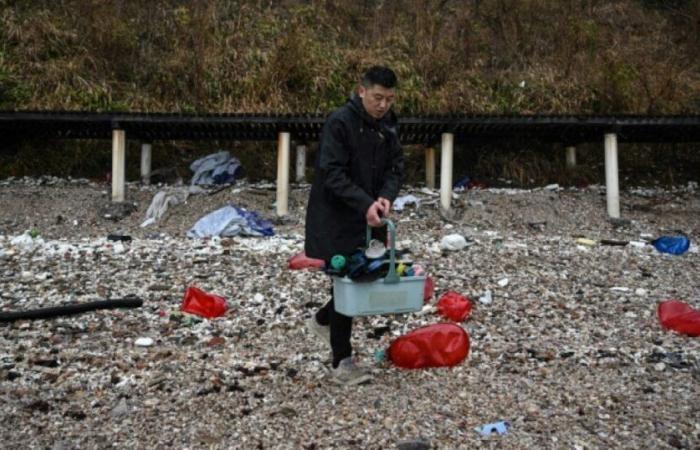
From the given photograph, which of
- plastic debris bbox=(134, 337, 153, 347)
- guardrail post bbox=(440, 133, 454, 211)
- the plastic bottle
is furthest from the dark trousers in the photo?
guardrail post bbox=(440, 133, 454, 211)

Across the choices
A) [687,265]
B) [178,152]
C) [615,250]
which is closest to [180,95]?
[178,152]

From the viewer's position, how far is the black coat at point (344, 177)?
2834 millimetres

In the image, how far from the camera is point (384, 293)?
109 inches

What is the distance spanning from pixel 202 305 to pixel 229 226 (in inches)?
94.0

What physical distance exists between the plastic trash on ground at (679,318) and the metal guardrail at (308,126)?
12.3ft

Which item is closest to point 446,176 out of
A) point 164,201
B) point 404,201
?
point 404,201

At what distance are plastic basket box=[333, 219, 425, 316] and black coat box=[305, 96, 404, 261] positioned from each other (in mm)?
171

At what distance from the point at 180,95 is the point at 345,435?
8809mm

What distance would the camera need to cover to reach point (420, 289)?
2.82m

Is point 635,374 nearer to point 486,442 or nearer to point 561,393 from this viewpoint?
point 561,393

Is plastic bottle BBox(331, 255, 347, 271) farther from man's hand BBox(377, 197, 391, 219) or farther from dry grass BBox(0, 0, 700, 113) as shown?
dry grass BBox(0, 0, 700, 113)

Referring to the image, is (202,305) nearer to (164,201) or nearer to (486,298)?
(486,298)

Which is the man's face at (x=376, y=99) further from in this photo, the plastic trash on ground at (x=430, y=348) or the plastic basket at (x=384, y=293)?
the plastic trash on ground at (x=430, y=348)

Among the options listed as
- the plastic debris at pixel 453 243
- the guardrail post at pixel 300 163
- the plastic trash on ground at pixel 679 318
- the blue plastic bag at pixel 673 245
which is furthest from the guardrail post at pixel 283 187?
the plastic trash on ground at pixel 679 318
